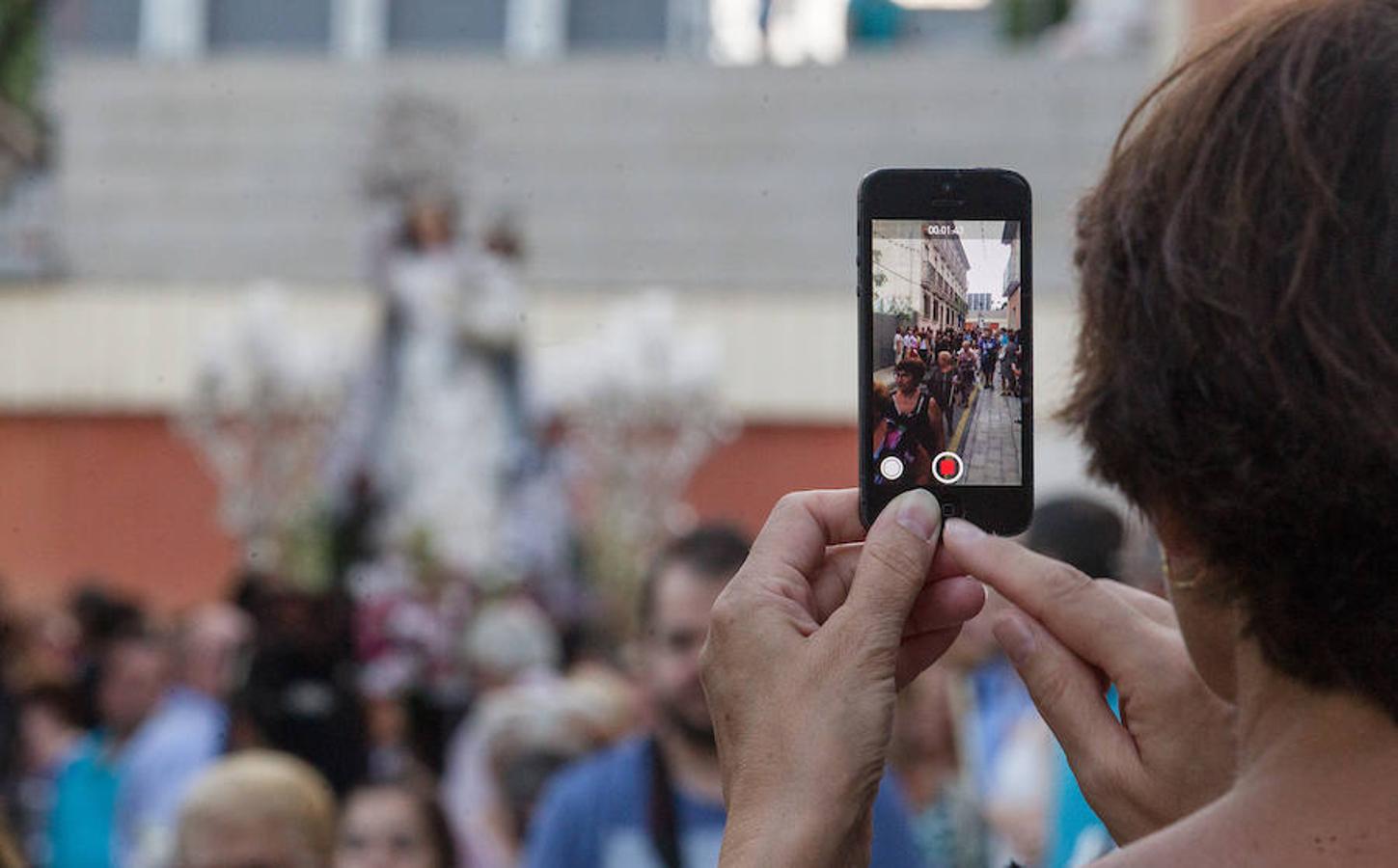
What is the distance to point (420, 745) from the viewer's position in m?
5.05

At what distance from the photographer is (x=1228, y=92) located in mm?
923

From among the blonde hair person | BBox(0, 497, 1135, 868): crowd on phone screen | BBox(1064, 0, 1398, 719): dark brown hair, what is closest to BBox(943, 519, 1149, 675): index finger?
BBox(1064, 0, 1398, 719): dark brown hair

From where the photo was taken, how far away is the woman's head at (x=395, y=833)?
3.47 m

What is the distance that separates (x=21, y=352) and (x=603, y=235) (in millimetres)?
3985

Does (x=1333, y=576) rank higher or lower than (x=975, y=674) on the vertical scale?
higher

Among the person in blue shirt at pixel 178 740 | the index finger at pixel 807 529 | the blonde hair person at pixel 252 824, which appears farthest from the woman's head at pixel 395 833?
the index finger at pixel 807 529

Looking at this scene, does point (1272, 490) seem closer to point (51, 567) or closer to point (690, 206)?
point (51, 567)

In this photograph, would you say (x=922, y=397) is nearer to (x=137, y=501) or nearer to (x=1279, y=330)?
(x=1279, y=330)

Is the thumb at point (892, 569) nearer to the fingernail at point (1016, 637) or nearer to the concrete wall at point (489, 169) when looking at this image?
the fingernail at point (1016, 637)

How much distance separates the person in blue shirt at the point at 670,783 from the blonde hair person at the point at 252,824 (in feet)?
1.88

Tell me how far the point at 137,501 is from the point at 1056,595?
10.2 metres

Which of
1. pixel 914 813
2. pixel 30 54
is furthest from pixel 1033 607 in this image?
pixel 30 54

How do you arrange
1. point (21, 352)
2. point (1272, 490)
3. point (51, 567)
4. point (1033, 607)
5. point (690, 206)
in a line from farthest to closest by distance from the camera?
point (21, 352)
point (690, 206)
point (51, 567)
point (1033, 607)
point (1272, 490)

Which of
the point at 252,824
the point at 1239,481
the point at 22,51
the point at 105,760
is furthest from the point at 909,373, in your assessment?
the point at 22,51
